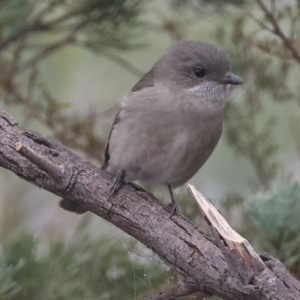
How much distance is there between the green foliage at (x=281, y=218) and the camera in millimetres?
1214

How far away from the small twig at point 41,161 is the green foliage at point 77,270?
0.18m

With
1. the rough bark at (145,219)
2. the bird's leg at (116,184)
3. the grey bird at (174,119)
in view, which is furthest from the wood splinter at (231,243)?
the grey bird at (174,119)

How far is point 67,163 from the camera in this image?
4.27ft

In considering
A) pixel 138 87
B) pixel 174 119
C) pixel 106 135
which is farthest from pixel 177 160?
pixel 106 135

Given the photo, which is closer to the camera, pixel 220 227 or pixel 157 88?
pixel 220 227

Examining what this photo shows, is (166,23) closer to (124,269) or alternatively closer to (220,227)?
(124,269)

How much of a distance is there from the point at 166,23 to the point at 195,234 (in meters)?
0.93

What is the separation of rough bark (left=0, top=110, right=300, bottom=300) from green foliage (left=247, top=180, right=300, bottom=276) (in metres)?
0.13

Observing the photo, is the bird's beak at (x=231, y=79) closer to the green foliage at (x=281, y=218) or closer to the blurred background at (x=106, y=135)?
the blurred background at (x=106, y=135)

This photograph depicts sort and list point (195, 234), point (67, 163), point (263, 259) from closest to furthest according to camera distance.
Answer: point (263, 259)
point (195, 234)
point (67, 163)

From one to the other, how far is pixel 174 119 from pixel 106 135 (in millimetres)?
441

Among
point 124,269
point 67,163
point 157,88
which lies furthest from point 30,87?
point 124,269

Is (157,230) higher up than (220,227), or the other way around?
(220,227)

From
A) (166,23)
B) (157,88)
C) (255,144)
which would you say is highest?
(166,23)
